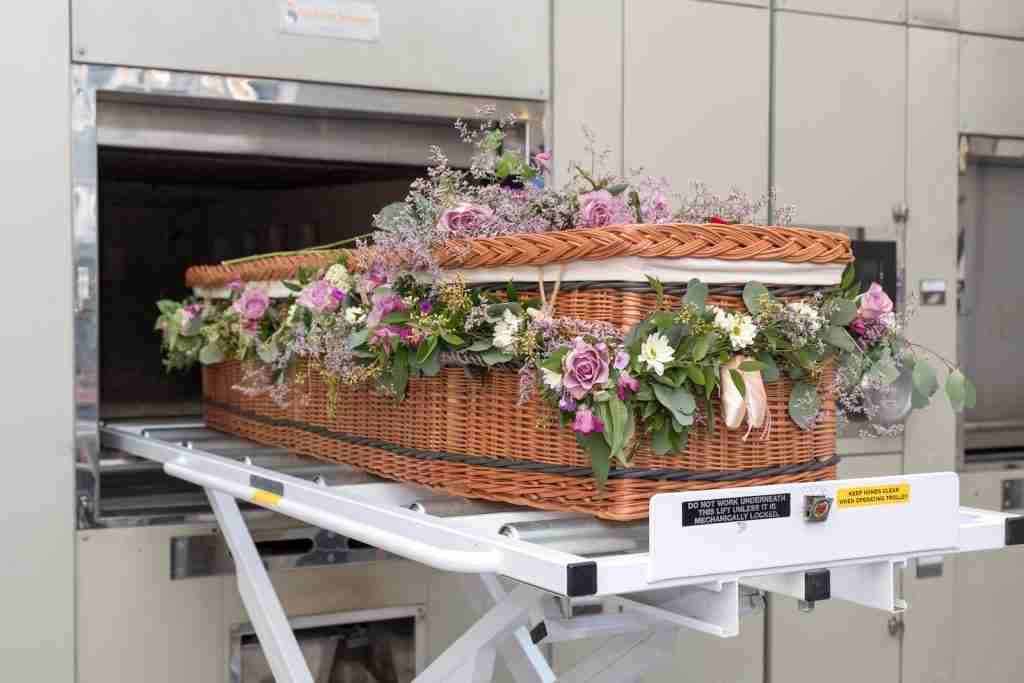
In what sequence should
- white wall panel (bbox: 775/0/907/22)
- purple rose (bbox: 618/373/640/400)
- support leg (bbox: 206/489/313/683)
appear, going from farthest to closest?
white wall panel (bbox: 775/0/907/22), support leg (bbox: 206/489/313/683), purple rose (bbox: 618/373/640/400)

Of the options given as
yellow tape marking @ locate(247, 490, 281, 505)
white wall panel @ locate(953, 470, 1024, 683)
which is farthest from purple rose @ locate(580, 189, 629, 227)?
white wall panel @ locate(953, 470, 1024, 683)

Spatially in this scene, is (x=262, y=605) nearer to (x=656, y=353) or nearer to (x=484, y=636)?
(x=484, y=636)

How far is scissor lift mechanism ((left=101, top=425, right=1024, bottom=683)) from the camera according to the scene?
1.74 metres

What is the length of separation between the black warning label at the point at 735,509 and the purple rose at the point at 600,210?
539mm

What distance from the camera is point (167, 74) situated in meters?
3.16

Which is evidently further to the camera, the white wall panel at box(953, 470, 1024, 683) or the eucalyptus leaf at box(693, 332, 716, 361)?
the white wall panel at box(953, 470, 1024, 683)

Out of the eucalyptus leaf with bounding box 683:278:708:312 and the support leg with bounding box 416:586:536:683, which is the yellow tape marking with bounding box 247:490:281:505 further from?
the eucalyptus leaf with bounding box 683:278:708:312

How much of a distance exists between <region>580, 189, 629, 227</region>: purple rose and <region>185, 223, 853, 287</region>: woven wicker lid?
0.37ft

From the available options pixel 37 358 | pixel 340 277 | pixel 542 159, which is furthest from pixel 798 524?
pixel 37 358

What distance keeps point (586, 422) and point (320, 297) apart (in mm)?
798

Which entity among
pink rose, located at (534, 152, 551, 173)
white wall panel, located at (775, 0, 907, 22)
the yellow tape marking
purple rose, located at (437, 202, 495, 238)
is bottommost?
the yellow tape marking

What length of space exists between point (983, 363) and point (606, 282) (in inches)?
101

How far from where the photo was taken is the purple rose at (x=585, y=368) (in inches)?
73.7

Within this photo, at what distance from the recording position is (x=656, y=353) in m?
1.88
